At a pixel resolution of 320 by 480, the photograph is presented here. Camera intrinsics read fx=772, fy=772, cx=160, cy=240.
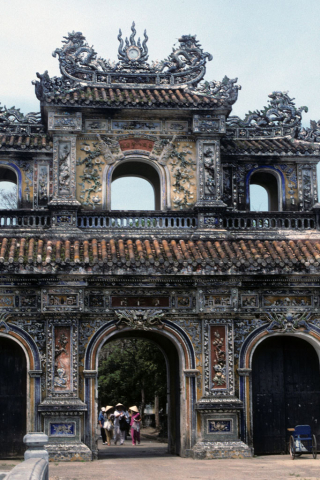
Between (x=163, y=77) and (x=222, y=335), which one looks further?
(x=163, y=77)

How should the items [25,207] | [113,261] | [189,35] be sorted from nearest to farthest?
[113,261]
[25,207]
[189,35]

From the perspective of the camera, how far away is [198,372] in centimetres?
2152

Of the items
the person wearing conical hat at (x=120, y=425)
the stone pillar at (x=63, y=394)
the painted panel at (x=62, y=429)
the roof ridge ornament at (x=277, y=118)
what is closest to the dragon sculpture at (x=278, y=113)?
the roof ridge ornament at (x=277, y=118)

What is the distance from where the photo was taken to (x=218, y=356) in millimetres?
21578

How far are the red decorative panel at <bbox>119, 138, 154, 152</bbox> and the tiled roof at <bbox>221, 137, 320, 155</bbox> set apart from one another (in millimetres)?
2361

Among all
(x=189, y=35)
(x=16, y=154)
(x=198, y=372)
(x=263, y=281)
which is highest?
(x=189, y=35)

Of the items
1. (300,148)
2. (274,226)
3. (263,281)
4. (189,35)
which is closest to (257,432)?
(263,281)

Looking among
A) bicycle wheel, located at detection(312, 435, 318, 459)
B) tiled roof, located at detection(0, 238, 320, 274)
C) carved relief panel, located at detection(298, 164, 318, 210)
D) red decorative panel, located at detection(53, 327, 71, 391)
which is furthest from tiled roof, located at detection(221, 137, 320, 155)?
bicycle wheel, located at detection(312, 435, 318, 459)

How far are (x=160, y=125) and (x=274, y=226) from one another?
186 inches

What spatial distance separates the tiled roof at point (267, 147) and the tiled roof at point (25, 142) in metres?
5.54

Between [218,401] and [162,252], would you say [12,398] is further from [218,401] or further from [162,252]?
[162,252]

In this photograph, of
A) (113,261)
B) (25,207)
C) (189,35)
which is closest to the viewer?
(113,261)

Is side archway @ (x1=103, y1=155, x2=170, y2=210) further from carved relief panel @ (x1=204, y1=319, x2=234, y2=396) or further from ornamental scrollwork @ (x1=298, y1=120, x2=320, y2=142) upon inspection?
ornamental scrollwork @ (x1=298, y1=120, x2=320, y2=142)

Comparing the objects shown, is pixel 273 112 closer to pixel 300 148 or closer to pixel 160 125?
pixel 300 148
